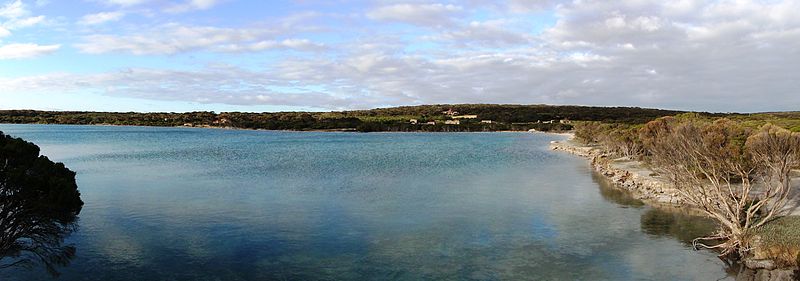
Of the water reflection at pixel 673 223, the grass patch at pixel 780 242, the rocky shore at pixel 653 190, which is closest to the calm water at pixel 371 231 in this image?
the water reflection at pixel 673 223

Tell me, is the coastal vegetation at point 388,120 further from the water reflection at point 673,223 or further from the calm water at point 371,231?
the water reflection at point 673,223

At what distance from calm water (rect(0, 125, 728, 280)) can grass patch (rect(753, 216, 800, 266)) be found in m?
1.38

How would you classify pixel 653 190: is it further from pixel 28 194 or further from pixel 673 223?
pixel 28 194

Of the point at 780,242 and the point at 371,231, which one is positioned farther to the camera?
the point at 371,231

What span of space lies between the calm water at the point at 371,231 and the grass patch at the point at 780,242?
138 centimetres

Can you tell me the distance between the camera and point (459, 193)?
33812mm

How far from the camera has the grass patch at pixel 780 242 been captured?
1620 cm

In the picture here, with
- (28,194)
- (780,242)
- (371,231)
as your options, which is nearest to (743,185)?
(780,242)

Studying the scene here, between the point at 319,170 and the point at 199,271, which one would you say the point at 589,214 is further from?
the point at 319,170

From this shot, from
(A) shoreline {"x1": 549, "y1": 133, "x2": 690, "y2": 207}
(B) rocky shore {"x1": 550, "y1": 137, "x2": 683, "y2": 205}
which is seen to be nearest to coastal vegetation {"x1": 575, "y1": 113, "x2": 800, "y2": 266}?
(A) shoreline {"x1": 549, "y1": 133, "x2": 690, "y2": 207}

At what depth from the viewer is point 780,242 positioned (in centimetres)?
1692

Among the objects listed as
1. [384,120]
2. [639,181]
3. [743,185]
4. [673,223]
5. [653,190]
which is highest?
[384,120]

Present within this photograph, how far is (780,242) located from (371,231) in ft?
47.1

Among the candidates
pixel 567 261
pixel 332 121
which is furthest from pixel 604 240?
pixel 332 121
